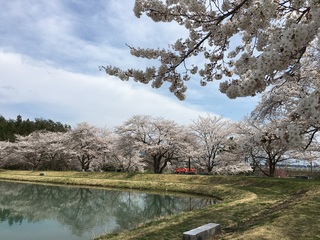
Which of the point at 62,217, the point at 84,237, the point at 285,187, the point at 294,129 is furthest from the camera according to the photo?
the point at 285,187

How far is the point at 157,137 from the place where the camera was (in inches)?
1129

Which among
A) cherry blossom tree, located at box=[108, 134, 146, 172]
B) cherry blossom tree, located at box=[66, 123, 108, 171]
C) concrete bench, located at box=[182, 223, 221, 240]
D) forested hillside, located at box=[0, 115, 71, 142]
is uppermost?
forested hillside, located at box=[0, 115, 71, 142]

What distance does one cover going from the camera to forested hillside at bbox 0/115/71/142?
5030cm

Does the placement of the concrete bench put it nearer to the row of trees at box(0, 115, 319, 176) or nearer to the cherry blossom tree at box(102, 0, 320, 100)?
the cherry blossom tree at box(102, 0, 320, 100)

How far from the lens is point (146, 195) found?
55.0 ft

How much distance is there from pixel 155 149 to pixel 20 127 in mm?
35288

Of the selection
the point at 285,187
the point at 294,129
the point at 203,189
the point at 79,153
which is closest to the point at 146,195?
the point at 203,189

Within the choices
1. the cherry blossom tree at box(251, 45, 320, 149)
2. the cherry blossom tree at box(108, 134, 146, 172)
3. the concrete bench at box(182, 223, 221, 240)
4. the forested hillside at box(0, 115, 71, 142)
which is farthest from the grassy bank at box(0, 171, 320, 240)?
the forested hillside at box(0, 115, 71, 142)

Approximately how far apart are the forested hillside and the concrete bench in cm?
4896

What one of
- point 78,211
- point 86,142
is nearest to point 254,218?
point 78,211

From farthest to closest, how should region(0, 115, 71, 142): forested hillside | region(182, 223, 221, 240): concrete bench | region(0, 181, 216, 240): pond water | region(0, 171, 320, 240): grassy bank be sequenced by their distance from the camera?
region(0, 115, 71, 142): forested hillside → region(0, 181, 216, 240): pond water → region(0, 171, 320, 240): grassy bank → region(182, 223, 221, 240): concrete bench

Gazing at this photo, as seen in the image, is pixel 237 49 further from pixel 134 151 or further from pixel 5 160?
pixel 5 160

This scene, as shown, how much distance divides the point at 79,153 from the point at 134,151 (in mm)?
7888

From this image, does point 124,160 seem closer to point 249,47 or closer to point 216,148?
point 216,148
